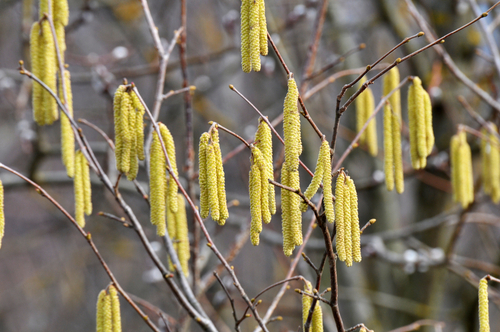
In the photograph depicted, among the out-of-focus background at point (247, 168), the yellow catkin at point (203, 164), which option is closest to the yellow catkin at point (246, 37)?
the yellow catkin at point (203, 164)

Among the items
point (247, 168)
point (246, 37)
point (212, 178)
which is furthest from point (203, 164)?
point (247, 168)

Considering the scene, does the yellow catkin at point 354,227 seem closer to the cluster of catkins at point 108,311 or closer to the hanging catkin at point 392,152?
the hanging catkin at point 392,152

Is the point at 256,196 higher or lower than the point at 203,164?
lower

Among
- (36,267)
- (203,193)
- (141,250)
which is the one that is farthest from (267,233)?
(36,267)

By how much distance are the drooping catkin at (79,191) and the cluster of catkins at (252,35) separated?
884 millimetres

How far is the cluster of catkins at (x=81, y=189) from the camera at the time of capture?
6.06ft

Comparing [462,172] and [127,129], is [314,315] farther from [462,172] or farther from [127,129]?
[462,172]

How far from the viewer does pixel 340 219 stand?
1.37m

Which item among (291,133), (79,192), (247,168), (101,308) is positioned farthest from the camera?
(247,168)

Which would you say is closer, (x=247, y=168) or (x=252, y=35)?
(x=252, y=35)

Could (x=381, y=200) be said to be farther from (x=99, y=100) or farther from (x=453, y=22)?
(x=99, y=100)

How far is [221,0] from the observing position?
20.2 ft

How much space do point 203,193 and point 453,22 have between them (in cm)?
419

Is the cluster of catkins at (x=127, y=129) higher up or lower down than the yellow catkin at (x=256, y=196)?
higher up
